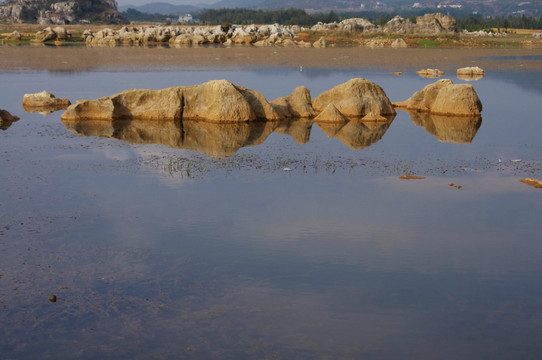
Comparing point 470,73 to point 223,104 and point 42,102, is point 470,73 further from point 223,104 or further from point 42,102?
point 42,102

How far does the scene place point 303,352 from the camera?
31.7 ft

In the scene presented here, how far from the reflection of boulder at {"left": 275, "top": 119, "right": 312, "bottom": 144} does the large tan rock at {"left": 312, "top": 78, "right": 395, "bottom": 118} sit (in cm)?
178

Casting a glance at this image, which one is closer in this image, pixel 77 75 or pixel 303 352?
pixel 303 352

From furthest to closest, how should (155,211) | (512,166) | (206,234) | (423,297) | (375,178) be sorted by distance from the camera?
(512,166) < (375,178) < (155,211) < (206,234) < (423,297)

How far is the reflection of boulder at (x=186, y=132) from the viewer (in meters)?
24.1

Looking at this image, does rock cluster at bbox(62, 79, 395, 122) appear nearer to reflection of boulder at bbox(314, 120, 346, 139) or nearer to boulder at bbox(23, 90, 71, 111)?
reflection of boulder at bbox(314, 120, 346, 139)

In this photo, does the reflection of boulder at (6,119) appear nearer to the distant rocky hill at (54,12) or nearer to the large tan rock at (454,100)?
the large tan rock at (454,100)

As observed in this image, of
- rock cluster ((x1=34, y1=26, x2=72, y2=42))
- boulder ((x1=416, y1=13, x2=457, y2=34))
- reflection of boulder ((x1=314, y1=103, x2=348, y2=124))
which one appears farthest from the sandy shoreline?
boulder ((x1=416, y1=13, x2=457, y2=34))

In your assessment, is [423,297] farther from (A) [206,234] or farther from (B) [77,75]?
(B) [77,75]

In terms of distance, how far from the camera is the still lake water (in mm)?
10094

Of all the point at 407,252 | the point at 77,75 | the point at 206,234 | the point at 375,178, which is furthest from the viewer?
the point at 77,75

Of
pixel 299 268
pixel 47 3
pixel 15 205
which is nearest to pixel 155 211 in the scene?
pixel 15 205

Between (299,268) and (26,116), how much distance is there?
2142 cm

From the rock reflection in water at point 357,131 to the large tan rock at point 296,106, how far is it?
1297 millimetres
